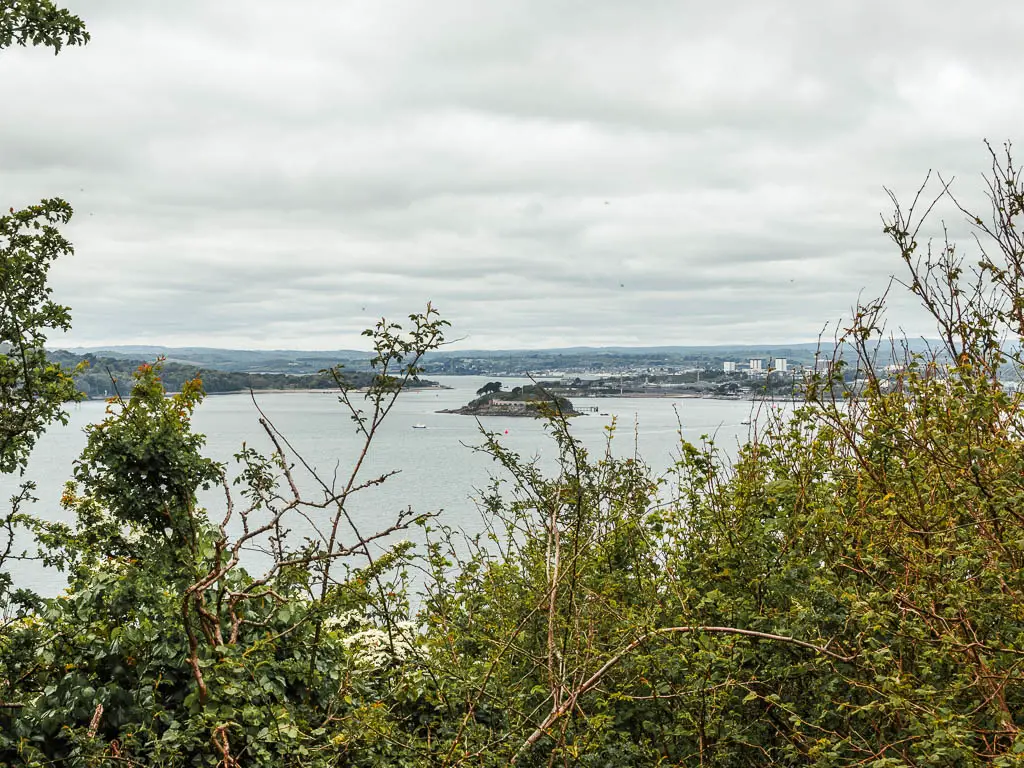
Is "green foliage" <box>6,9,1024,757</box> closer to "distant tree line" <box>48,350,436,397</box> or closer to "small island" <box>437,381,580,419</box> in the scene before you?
"distant tree line" <box>48,350,436,397</box>

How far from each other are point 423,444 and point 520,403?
68.9ft

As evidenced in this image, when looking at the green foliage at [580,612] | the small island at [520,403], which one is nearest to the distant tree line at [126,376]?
the green foliage at [580,612]

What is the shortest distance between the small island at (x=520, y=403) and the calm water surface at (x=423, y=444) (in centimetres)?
34

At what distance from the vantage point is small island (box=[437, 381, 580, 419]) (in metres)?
4.45

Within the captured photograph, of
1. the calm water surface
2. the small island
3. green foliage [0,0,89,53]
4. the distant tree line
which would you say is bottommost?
the calm water surface

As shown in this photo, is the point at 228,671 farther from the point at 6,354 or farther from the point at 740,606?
the point at 740,606

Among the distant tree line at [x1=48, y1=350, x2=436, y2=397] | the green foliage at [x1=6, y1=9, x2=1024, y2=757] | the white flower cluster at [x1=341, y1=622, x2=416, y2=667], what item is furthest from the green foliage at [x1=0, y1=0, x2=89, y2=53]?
the white flower cluster at [x1=341, y1=622, x2=416, y2=667]

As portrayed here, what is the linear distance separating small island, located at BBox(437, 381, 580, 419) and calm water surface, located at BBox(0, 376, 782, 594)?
34 centimetres

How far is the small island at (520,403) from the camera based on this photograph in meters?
4.45

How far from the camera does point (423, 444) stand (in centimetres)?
2964

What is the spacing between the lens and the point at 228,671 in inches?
140

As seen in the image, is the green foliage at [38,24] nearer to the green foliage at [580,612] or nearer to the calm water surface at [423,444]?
the green foliage at [580,612]

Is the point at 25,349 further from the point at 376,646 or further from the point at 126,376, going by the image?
the point at 376,646

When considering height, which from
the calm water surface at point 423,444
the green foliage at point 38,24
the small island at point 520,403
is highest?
the green foliage at point 38,24
